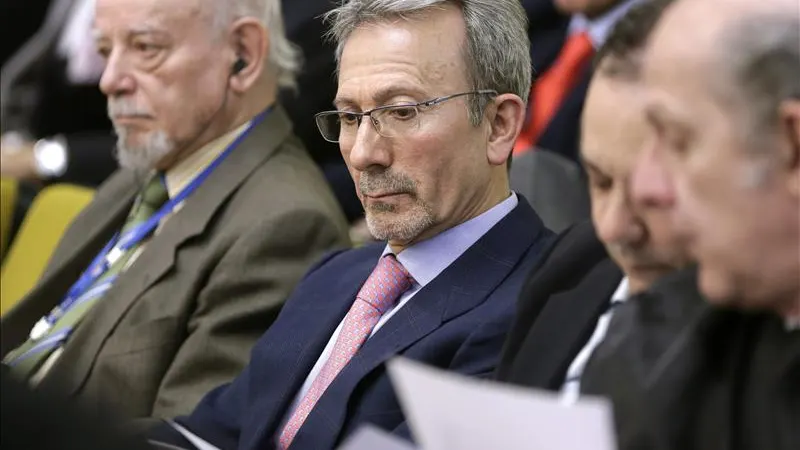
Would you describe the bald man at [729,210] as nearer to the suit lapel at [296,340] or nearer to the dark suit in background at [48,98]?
the suit lapel at [296,340]

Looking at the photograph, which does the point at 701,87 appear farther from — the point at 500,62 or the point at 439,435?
the point at 500,62

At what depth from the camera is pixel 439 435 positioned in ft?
5.16

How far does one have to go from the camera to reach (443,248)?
8.34 ft

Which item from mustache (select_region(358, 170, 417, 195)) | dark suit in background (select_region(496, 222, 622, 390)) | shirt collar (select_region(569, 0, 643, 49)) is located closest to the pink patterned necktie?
mustache (select_region(358, 170, 417, 195))

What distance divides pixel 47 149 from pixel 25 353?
5.60ft

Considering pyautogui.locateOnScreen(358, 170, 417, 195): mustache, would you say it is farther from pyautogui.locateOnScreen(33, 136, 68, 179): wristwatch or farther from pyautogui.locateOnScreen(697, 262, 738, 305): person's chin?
pyautogui.locateOnScreen(33, 136, 68, 179): wristwatch

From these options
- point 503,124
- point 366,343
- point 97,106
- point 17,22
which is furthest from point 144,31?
point 17,22

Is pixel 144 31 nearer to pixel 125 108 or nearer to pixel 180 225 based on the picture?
pixel 125 108

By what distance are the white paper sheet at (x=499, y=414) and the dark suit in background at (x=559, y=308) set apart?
463mm

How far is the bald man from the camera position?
1.55 metres

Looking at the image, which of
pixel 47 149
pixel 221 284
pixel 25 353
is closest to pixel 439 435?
pixel 221 284

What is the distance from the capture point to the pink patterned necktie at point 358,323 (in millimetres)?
2486

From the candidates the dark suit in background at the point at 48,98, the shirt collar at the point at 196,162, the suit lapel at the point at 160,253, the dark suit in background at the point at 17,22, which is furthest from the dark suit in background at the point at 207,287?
the dark suit in background at the point at 17,22

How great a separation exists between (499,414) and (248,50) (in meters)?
2.11
